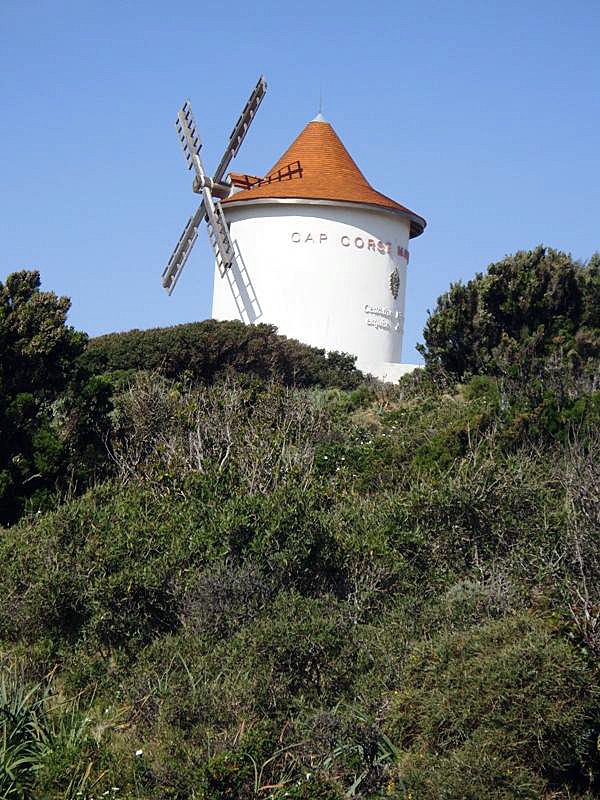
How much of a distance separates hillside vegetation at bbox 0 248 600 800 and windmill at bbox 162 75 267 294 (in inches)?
560

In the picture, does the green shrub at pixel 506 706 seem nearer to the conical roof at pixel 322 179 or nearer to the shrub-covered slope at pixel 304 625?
the shrub-covered slope at pixel 304 625

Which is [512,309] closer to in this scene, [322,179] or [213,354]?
[213,354]

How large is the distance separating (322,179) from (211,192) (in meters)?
3.13

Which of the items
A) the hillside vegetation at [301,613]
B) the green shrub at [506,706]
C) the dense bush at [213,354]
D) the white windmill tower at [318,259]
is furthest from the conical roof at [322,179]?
the green shrub at [506,706]

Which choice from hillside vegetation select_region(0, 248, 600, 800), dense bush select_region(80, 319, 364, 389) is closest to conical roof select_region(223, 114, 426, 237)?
dense bush select_region(80, 319, 364, 389)

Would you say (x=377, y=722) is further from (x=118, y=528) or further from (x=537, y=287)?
(x=537, y=287)

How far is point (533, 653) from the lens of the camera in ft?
27.6

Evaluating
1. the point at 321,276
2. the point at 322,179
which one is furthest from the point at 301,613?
the point at 322,179

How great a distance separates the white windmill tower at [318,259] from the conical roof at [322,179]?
0.04 m

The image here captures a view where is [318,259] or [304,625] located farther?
[318,259]

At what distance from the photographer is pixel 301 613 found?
10031 millimetres

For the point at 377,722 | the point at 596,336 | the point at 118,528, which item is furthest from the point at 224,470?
the point at 596,336

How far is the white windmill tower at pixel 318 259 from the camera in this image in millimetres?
30219

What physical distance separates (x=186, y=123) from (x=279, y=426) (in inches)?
766
